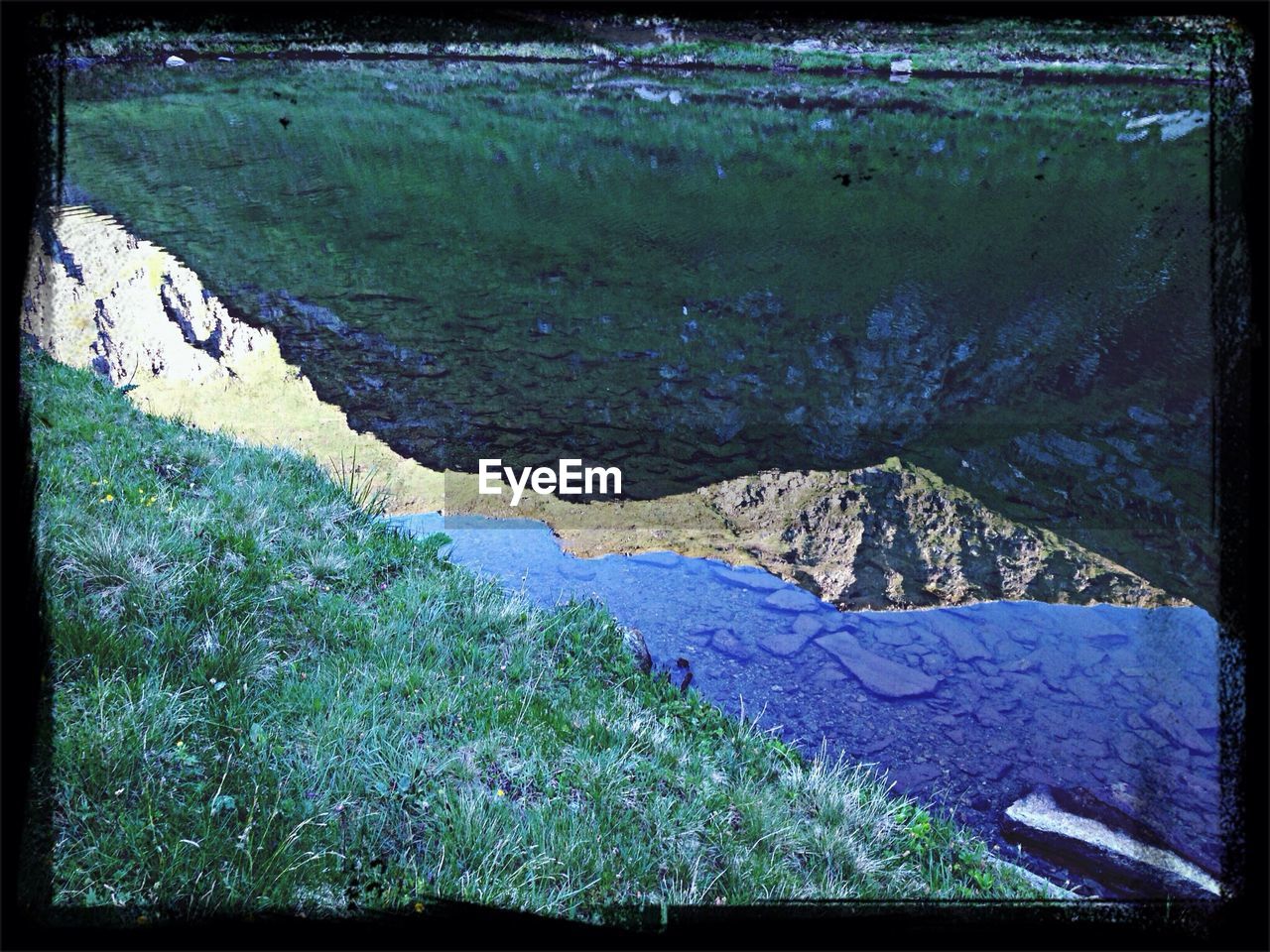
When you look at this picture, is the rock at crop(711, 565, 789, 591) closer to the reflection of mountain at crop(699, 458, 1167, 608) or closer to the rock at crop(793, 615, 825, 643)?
the reflection of mountain at crop(699, 458, 1167, 608)

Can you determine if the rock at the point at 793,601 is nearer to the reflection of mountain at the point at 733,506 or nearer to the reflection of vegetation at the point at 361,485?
the reflection of mountain at the point at 733,506

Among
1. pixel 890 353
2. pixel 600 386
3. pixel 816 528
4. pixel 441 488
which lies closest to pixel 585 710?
pixel 441 488

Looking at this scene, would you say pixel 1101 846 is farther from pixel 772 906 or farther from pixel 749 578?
pixel 772 906

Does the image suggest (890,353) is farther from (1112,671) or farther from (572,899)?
(572,899)

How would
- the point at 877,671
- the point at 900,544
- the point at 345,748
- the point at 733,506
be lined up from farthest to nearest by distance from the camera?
the point at 733,506 → the point at 900,544 → the point at 877,671 → the point at 345,748

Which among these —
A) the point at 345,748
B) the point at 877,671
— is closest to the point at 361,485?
the point at 345,748

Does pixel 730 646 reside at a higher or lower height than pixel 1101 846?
higher
